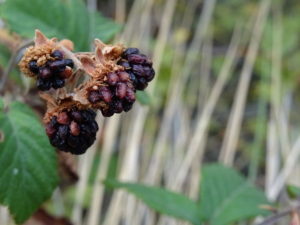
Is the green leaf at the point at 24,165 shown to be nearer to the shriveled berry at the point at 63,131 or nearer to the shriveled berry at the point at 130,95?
the shriveled berry at the point at 63,131

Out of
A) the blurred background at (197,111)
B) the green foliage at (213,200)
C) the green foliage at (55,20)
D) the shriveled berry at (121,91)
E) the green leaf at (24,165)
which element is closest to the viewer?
the shriveled berry at (121,91)

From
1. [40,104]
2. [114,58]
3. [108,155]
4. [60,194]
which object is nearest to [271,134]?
[108,155]

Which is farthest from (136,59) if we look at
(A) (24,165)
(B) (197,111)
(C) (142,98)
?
(B) (197,111)

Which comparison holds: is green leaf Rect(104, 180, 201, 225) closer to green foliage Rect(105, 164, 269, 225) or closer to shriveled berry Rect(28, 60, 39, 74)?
green foliage Rect(105, 164, 269, 225)

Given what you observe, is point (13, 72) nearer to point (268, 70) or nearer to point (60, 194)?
point (60, 194)

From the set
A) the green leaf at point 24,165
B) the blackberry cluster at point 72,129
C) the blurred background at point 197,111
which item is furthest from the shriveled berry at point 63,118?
the blurred background at point 197,111
